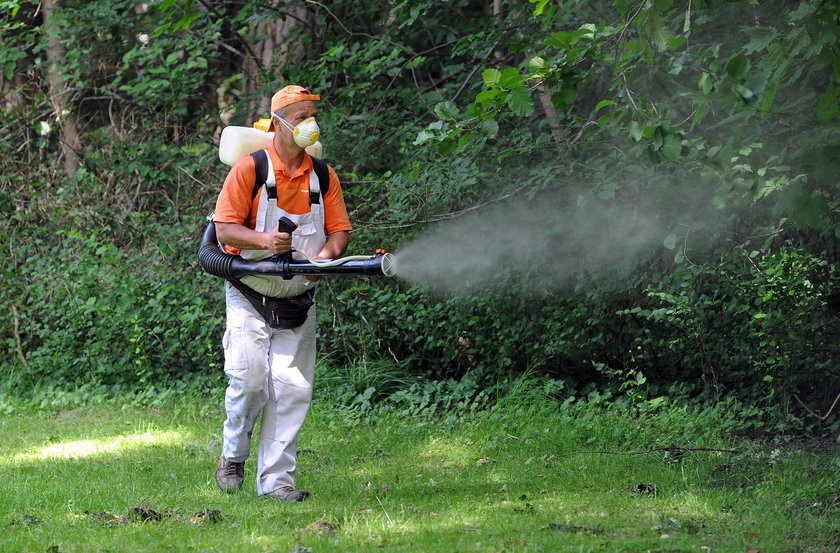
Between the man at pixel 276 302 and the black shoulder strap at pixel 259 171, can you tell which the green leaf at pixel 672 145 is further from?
the black shoulder strap at pixel 259 171

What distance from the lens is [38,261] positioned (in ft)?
33.5

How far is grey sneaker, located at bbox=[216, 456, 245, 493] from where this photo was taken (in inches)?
219

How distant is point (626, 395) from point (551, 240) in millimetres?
1282

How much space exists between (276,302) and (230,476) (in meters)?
1.04

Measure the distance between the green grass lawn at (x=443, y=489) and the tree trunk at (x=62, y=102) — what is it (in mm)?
4686

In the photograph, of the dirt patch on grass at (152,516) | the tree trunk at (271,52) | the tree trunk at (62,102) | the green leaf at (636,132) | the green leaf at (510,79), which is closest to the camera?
the green leaf at (636,132)

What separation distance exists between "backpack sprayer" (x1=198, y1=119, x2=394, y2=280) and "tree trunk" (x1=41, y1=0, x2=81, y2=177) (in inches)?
256

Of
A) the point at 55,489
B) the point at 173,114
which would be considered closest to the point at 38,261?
the point at 173,114

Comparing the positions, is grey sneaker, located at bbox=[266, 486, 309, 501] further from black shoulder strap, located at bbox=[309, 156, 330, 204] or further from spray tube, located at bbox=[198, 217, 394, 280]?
black shoulder strap, located at bbox=[309, 156, 330, 204]

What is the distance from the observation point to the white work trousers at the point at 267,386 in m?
5.35

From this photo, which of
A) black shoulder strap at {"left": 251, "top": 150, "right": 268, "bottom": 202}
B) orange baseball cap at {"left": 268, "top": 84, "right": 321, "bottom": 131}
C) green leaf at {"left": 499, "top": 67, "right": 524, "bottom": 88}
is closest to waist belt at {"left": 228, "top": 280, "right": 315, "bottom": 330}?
black shoulder strap at {"left": 251, "top": 150, "right": 268, "bottom": 202}

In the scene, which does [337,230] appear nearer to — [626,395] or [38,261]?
[626,395]

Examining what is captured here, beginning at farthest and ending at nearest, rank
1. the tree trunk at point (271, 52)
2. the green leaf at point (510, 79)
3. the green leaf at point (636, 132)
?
the tree trunk at point (271, 52)
the green leaf at point (510, 79)
the green leaf at point (636, 132)

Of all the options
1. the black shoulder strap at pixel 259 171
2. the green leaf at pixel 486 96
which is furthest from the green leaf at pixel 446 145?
the black shoulder strap at pixel 259 171
